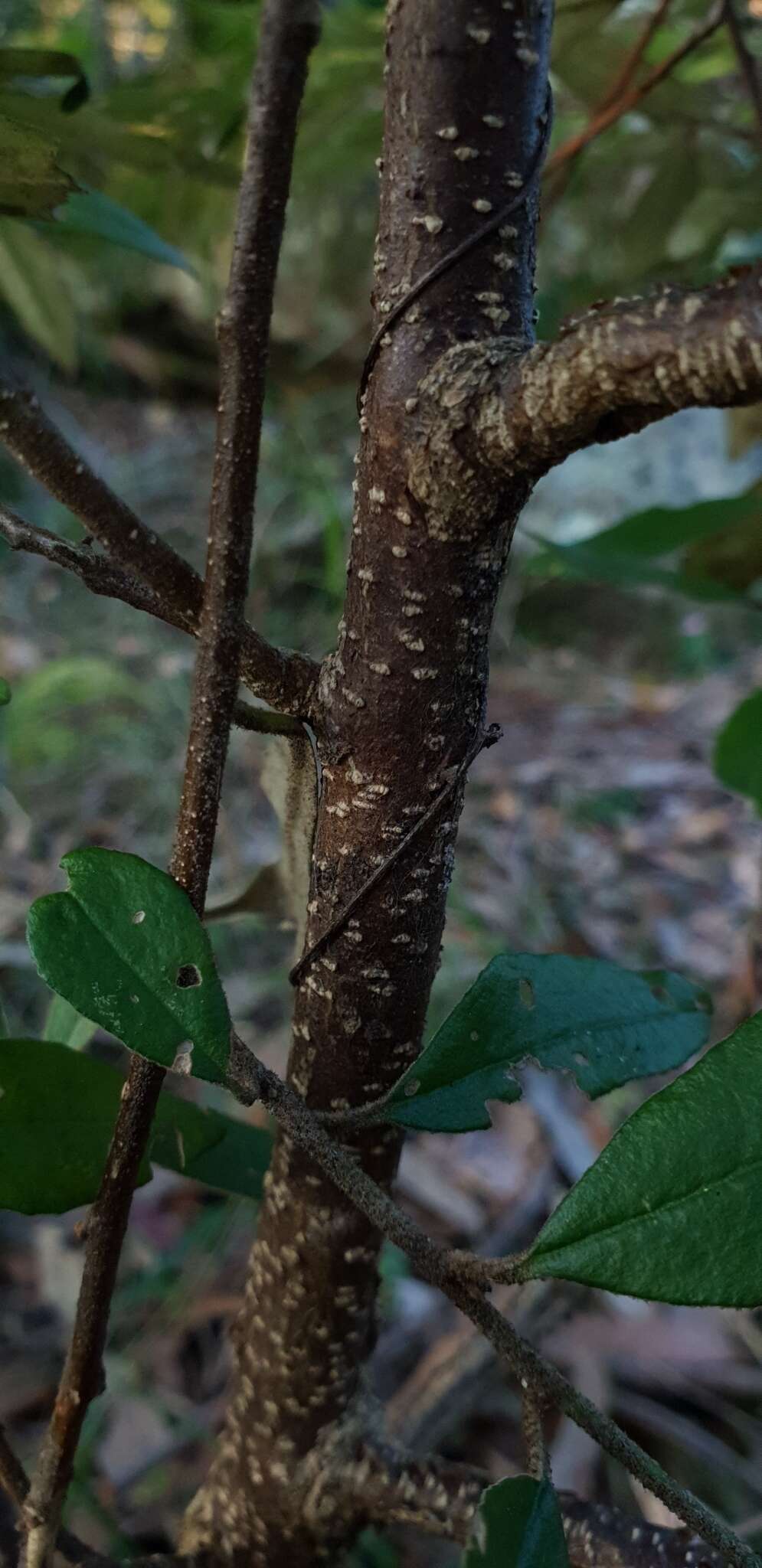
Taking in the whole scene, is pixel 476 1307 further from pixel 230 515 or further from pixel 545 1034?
pixel 230 515

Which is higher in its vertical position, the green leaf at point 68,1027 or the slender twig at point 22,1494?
the green leaf at point 68,1027

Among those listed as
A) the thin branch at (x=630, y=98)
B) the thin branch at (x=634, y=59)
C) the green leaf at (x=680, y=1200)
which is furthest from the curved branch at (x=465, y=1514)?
the thin branch at (x=634, y=59)

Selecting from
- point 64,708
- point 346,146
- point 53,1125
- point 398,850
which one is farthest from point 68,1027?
point 64,708

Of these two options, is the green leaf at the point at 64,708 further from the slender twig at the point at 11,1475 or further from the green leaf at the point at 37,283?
the slender twig at the point at 11,1475

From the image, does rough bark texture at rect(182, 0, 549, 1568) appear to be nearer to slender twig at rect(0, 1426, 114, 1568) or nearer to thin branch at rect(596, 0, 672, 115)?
slender twig at rect(0, 1426, 114, 1568)

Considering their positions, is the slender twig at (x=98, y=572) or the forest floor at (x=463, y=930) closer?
the slender twig at (x=98, y=572)

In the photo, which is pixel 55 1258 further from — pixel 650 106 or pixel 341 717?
pixel 650 106

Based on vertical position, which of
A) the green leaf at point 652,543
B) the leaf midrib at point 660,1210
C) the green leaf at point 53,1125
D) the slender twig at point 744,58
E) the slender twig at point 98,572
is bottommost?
the leaf midrib at point 660,1210

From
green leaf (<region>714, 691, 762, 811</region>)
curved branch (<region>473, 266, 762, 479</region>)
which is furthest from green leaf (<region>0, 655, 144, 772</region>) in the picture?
curved branch (<region>473, 266, 762, 479</region>)

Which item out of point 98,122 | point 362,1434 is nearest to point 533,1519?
point 362,1434
